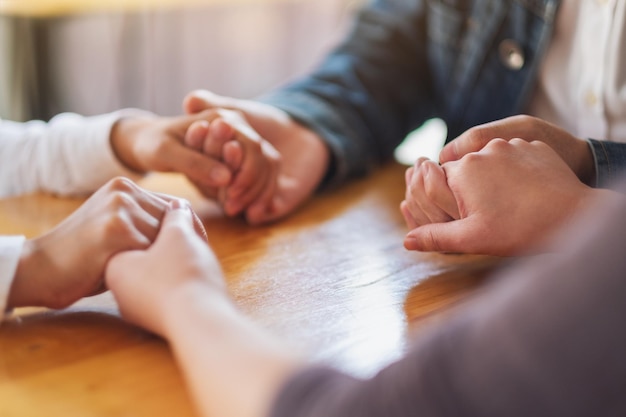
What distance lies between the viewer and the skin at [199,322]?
30 cm

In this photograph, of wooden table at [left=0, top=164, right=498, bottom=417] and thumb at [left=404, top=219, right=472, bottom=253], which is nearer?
wooden table at [left=0, top=164, right=498, bottom=417]

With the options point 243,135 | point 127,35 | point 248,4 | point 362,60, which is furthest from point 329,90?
point 127,35

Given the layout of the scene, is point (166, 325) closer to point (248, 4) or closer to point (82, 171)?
point (82, 171)

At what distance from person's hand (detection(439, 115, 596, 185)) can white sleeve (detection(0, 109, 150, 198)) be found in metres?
0.36

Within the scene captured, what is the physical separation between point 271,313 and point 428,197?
0.15 metres

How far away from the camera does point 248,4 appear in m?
1.74

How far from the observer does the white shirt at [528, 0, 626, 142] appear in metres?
Result: 0.68

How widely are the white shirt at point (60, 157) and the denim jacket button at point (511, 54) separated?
0.42 metres

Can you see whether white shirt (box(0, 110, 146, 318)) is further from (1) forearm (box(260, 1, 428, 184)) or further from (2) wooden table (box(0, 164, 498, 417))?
(1) forearm (box(260, 1, 428, 184))

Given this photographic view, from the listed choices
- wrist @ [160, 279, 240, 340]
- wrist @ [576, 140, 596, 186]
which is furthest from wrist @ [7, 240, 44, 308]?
wrist @ [576, 140, 596, 186]

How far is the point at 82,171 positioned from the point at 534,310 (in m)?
0.56

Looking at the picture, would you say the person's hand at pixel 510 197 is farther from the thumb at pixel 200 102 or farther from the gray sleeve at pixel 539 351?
the thumb at pixel 200 102

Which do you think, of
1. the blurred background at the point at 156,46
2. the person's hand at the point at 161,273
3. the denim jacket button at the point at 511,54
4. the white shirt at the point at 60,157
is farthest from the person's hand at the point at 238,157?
the blurred background at the point at 156,46

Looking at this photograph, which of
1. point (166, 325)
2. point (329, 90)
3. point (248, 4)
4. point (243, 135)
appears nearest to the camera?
point (166, 325)
